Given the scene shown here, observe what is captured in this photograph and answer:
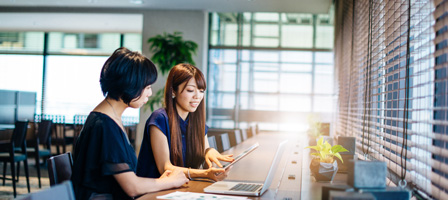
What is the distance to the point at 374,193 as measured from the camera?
125cm

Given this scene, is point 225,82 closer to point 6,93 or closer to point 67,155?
point 6,93

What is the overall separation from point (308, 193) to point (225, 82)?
26.0 feet

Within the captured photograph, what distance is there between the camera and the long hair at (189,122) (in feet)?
8.14

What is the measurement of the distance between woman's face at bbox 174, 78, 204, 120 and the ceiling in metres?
5.68

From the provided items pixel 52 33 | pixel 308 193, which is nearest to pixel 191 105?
pixel 308 193

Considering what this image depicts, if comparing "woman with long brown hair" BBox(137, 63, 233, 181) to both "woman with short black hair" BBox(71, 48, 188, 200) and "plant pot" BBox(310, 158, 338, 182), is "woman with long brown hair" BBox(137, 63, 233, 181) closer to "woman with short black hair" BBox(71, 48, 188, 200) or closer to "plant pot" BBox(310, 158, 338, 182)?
"woman with short black hair" BBox(71, 48, 188, 200)

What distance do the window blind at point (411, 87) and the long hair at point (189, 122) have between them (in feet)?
3.74

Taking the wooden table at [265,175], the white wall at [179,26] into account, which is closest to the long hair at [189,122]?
the wooden table at [265,175]

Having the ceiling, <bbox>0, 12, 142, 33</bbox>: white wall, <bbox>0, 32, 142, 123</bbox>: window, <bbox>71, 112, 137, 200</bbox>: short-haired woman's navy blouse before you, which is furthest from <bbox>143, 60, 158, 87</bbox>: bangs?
<bbox>0, 32, 142, 123</bbox>: window

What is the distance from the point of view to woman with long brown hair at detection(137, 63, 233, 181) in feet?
7.64

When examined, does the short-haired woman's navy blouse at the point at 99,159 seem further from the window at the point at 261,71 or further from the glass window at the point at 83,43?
the glass window at the point at 83,43

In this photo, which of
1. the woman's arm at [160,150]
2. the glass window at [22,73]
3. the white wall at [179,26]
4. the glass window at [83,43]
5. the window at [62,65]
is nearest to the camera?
the woman's arm at [160,150]

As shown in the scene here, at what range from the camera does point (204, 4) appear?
27.5 feet

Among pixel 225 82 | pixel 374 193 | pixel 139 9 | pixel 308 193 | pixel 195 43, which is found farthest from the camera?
pixel 225 82
